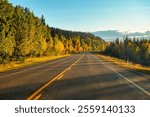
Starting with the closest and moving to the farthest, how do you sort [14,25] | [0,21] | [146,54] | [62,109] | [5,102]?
[62,109] → [5,102] → [0,21] → [14,25] → [146,54]

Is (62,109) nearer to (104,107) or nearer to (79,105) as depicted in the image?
(79,105)

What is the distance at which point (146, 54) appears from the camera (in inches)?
5640

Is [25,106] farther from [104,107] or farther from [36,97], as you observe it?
[104,107]

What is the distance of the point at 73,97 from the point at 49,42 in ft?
251

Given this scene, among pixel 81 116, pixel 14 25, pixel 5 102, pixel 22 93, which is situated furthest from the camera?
Answer: pixel 14 25

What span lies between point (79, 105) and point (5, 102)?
8.90ft

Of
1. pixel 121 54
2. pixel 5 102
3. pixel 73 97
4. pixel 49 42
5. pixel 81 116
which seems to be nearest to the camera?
pixel 81 116

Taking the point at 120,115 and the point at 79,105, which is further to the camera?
the point at 79,105

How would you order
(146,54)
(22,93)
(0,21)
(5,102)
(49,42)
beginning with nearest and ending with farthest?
1. (5,102)
2. (22,93)
3. (0,21)
4. (49,42)
5. (146,54)

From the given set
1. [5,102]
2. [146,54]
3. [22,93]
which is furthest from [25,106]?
[146,54]

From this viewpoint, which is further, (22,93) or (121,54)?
(121,54)

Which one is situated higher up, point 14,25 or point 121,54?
point 14,25

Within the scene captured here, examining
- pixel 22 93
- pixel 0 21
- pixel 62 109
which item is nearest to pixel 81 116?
pixel 62 109

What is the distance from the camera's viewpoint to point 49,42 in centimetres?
8688
